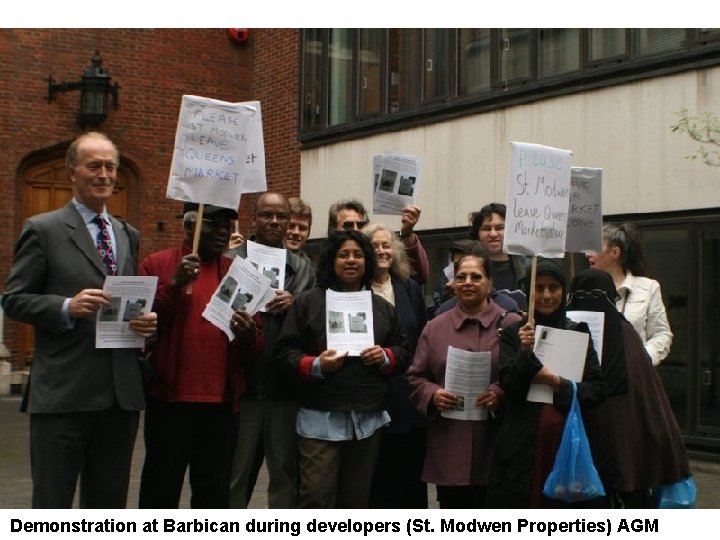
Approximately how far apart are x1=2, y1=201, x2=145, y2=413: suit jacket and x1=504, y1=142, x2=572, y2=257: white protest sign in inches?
85.2

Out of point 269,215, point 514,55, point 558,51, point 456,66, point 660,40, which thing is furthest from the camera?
point 456,66

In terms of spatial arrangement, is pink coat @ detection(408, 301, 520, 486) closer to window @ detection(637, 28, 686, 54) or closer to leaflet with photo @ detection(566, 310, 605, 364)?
leaflet with photo @ detection(566, 310, 605, 364)

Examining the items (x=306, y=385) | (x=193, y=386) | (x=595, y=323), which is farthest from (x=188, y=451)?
(x=595, y=323)

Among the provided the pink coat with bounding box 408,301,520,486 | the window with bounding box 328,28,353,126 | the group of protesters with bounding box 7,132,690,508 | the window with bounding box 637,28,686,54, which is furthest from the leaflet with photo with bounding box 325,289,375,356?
the window with bounding box 328,28,353,126

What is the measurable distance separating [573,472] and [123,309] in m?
2.32

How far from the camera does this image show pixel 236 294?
20.2 ft

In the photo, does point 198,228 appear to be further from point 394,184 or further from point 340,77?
point 340,77

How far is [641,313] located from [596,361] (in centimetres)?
199

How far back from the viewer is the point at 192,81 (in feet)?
66.0

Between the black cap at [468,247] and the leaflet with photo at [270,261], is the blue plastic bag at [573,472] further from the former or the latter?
the leaflet with photo at [270,261]

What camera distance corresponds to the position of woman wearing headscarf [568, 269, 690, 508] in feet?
20.4

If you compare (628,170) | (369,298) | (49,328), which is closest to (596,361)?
(369,298)

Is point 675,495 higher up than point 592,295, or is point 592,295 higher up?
point 592,295

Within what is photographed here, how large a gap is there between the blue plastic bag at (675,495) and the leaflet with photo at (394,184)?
2786 millimetres
